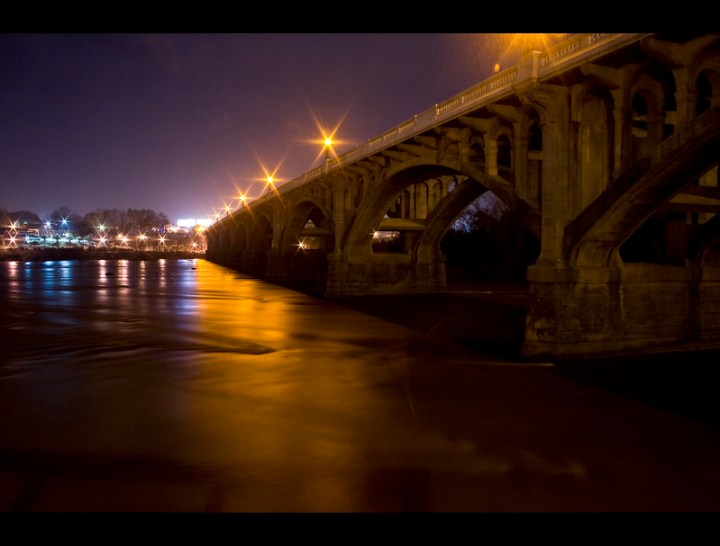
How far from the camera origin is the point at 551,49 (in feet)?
48.1

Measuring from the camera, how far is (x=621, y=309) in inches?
586

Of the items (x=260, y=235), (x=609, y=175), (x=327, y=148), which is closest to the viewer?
(x=609, y=175)

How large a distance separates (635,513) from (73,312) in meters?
25.7

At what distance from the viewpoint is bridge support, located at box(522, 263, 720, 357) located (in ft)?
47.2

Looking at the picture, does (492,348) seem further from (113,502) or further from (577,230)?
(113,502)

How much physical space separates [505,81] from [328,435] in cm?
1264

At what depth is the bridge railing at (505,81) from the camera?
13.1 metres

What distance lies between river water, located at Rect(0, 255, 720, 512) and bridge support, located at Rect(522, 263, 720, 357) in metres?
1.28

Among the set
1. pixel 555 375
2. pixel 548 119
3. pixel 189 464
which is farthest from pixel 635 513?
pixel 548 119

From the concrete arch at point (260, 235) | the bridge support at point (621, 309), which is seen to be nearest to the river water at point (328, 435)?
the bridge support at point (621, 309)

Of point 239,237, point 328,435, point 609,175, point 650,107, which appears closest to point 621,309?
point 609,175

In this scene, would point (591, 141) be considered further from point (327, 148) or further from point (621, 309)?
point (327, 148)

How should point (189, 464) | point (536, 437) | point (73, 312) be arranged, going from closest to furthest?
point (189, 464) → point (536, 437) → point (73, 312)

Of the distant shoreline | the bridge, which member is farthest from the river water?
the distant shoreline
